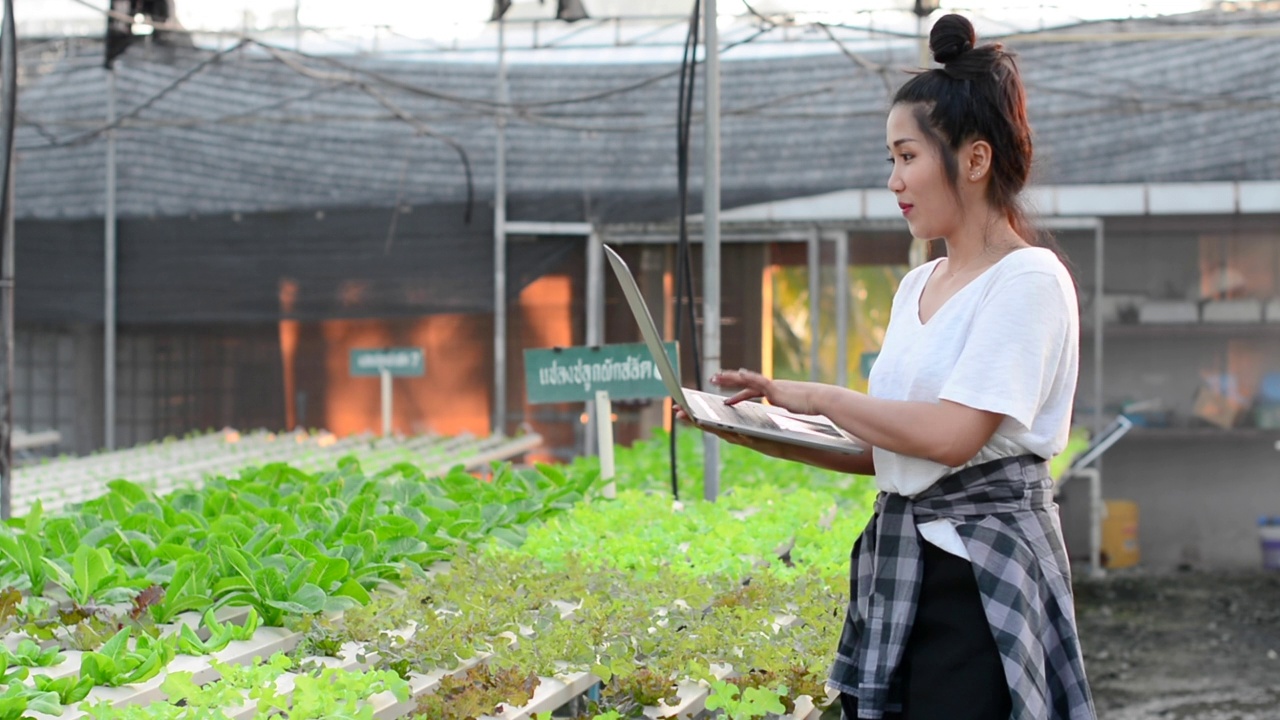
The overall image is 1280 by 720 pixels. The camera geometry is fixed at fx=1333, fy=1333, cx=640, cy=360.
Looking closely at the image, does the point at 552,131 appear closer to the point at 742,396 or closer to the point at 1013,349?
the point at 742,396

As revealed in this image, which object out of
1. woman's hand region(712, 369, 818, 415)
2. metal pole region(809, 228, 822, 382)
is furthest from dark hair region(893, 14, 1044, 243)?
metal pole region(809, 228, 822, 382)

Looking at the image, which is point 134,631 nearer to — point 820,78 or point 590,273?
point 590,273

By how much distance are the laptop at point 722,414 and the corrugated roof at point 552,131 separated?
270 inches

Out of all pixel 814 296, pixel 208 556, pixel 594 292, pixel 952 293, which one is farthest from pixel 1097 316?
pixel 952 293

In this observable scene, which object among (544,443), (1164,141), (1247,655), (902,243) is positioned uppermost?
(1164,141)

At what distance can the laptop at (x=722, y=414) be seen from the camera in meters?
1.21

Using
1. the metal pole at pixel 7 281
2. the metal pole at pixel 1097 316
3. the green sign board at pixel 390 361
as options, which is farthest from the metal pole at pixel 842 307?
the metal pole at pixel 7 281

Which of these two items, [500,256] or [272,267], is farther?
[272,267]

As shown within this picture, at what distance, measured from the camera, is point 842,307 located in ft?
24.1

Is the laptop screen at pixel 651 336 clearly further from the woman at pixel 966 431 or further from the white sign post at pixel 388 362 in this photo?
the white sign post at pixel 388 362

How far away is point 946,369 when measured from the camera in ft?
3.94

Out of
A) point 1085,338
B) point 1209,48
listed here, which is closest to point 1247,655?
point 1085,338

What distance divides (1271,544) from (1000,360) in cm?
790

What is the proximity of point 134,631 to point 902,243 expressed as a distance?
19.8ft
